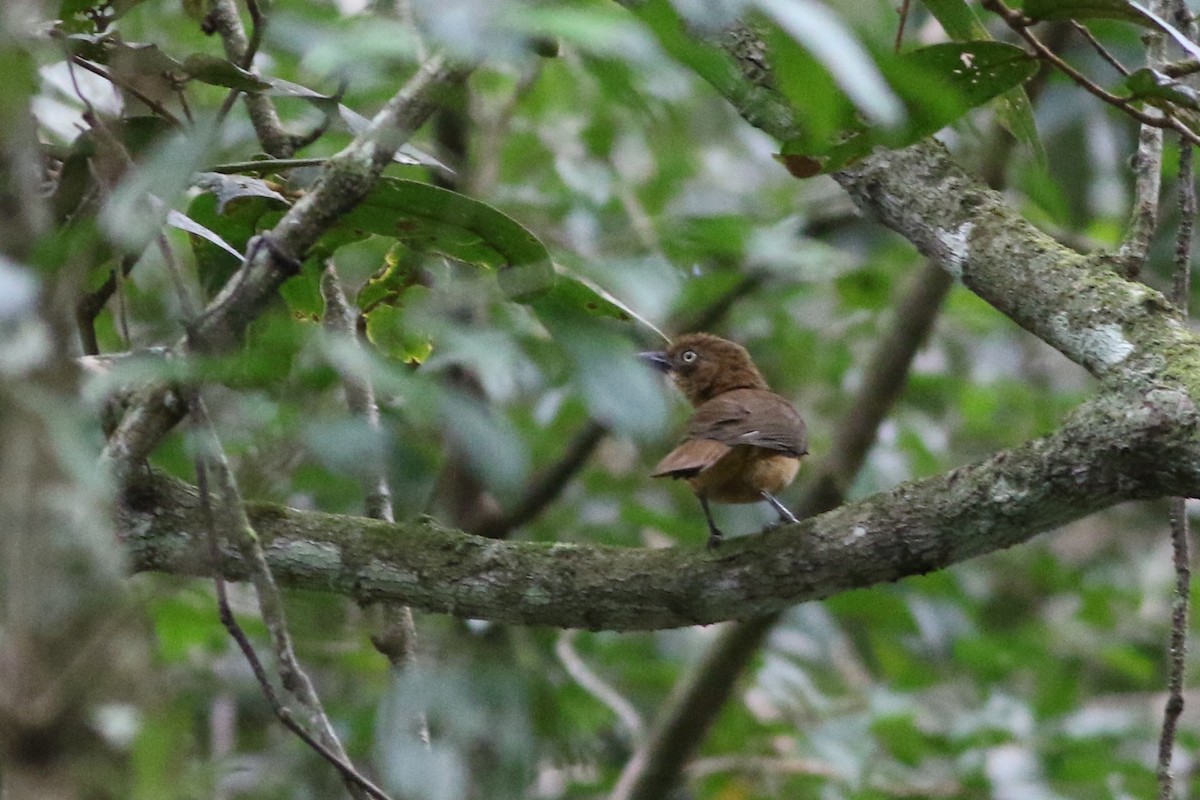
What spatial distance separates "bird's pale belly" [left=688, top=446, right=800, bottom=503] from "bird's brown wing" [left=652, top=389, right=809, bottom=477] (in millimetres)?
58

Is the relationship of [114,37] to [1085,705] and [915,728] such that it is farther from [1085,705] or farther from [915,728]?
[1085,705]

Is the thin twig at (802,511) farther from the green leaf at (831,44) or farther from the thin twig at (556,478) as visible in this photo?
the green leaf at (831,44)

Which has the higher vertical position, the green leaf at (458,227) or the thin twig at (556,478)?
the green leaf at (458,227)

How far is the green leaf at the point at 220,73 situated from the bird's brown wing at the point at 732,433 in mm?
1195

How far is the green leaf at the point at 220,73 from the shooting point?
86.7 inches

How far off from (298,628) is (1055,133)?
4175 mm

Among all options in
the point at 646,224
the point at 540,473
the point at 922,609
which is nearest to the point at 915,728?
the point at 922,609

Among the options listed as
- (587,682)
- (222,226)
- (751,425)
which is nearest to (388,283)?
(222,226)

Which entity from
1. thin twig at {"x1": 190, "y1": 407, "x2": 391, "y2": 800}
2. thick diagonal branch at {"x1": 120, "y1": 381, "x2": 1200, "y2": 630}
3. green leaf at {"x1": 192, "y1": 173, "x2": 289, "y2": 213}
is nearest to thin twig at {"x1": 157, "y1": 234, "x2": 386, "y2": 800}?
Answer: thin twig at {"x1": 190, "y1": 407, "x2": 391, "y2": 800}

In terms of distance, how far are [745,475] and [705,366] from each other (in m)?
0.79

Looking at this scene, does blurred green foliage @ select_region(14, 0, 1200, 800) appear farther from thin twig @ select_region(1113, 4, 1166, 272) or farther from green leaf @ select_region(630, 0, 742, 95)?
thin twig @ select_region(1113, 4, 1166, 272)

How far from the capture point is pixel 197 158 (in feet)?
5.61

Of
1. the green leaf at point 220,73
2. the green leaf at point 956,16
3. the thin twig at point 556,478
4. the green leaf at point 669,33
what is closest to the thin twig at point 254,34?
the green leaf at point 220,73

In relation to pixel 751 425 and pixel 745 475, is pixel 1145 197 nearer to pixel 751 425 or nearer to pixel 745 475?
pixel 751 425
